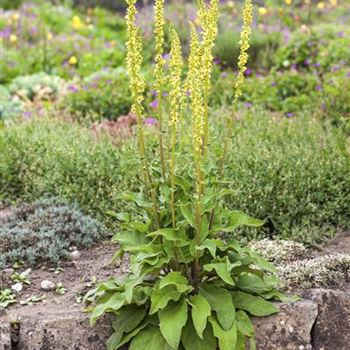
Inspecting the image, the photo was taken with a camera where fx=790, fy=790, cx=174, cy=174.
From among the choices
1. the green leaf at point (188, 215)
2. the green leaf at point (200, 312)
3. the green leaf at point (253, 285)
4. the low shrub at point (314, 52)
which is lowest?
the low shrub at point (314, 52)

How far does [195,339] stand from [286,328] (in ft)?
1.56

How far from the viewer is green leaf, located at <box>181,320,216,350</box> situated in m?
3.65

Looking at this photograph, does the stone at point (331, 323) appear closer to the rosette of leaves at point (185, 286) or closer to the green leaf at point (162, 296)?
the rosette of leaves at point (185, 286)

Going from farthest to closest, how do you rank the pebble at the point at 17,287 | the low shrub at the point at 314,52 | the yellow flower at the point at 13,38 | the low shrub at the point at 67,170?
1. the yellow flower at the point at 13,38
2. the low shrub at the point at 314,52
3. the low shrub at the point at 67,170
4. the pebble at the point at 17,287

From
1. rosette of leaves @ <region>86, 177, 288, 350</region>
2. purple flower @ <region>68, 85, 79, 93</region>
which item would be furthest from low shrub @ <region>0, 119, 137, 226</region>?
purple flower @ <region>68, 85, 79, 93</region>

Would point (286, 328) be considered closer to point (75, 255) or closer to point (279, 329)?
point (279, 329)

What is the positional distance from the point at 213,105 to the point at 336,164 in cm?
262

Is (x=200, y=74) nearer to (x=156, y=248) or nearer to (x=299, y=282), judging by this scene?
(x=156, y=248)

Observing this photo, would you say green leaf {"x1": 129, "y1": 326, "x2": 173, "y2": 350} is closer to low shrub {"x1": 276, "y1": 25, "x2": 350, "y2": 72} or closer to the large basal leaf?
the large basal leaf

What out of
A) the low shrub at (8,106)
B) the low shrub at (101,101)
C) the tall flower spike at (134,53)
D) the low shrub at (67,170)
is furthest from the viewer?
the low shrub at (8,106)

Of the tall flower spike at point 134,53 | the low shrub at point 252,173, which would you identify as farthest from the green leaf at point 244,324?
the tall flower spike at point 134,53

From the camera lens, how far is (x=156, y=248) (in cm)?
372

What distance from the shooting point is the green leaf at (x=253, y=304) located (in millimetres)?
3791

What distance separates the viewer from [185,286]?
11.9 feet
